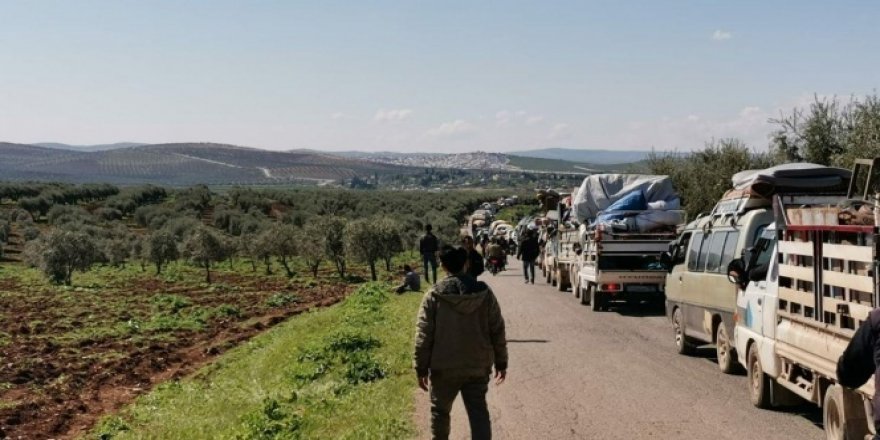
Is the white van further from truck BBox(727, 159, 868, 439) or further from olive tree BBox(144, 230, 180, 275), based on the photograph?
olive tree BBox(144, 230, 180, 275)

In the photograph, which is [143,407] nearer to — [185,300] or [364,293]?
[364,293]

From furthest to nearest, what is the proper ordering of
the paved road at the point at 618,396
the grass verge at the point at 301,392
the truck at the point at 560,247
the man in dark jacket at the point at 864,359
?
the truck at the point at 560,247 < the grass verge at the point at 301,392 < the paved road at the point at 618,396 < the man in dark jacket at the point at 864,359

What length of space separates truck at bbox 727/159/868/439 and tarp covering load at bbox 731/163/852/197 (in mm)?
706

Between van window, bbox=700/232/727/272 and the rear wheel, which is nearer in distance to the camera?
van window, bbox=700/232/727/272

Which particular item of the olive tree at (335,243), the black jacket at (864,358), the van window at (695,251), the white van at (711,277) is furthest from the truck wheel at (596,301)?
the olive tree at (335,243)

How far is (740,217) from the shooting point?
1279cm

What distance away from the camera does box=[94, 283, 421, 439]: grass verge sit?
36.4ft

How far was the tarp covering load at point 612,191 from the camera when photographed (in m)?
24.1

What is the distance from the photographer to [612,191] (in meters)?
26.3

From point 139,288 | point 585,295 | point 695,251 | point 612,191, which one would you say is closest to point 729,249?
point 695,251

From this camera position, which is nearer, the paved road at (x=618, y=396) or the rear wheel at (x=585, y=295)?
the paved road at (x=618, y=396)

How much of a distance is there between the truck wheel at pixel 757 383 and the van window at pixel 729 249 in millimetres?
2040

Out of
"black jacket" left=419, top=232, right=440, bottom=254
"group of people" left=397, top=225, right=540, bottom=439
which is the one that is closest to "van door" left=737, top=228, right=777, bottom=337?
"group of people" left=397, top=225, right=540, bottom=439

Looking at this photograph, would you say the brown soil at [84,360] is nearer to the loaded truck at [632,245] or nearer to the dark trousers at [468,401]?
the loaded truck at [632,245]
